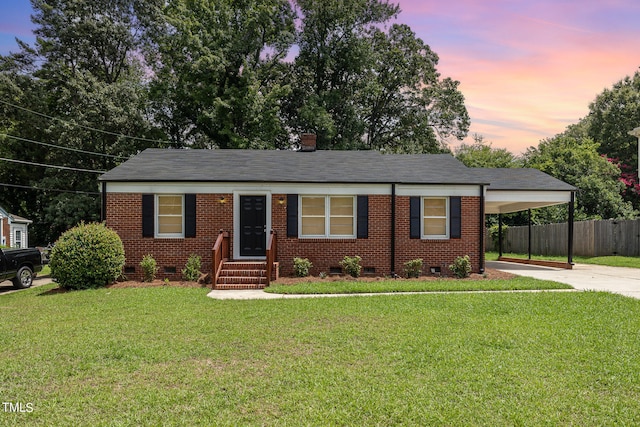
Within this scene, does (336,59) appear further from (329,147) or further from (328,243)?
(328,243)

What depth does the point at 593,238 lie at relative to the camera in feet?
68.0

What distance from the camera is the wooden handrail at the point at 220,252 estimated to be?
11.8 meters

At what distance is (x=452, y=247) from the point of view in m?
13.9

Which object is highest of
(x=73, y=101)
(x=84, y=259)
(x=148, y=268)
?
(x=73, y=101)

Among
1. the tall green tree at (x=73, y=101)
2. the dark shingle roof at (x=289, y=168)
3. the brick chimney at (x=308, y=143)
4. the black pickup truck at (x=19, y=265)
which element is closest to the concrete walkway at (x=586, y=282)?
the dark shingle roof at (x=289, y=168)

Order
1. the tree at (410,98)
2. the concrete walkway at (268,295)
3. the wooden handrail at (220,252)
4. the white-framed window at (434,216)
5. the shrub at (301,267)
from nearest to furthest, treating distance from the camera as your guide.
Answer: the concrete walkway at (268,295) < the wooden handrail at (220,252) < the shrub at (301,267) < the white-framed window at (434,216) < the tree at (410,98)

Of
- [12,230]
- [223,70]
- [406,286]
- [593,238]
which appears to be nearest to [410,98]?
[223,70]

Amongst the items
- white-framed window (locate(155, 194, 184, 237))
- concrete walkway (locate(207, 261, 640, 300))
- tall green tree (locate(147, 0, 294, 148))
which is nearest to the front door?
white-framed window (locate(155, 194, 184, 237))

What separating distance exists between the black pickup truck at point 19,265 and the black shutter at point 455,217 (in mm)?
13070

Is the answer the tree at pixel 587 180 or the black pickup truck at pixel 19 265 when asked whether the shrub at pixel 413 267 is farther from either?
the tree at pixel 587 180

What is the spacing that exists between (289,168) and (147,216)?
15.8 ft

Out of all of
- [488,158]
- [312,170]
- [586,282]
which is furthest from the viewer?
[488,158]

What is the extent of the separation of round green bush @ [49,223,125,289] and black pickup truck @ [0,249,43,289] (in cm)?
168

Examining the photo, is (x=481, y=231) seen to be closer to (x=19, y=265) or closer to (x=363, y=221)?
(x=363, y=221)
